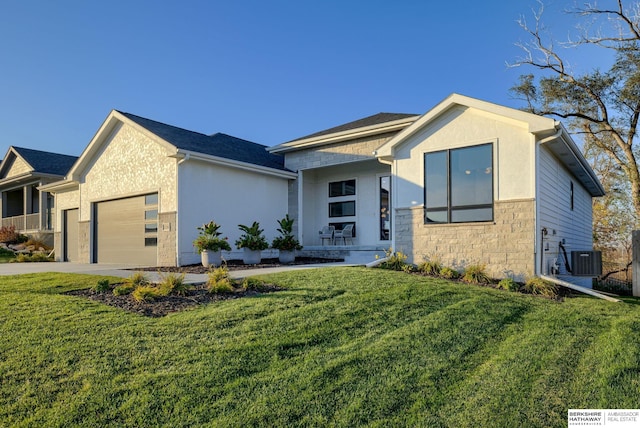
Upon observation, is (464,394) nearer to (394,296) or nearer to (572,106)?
(394,296)

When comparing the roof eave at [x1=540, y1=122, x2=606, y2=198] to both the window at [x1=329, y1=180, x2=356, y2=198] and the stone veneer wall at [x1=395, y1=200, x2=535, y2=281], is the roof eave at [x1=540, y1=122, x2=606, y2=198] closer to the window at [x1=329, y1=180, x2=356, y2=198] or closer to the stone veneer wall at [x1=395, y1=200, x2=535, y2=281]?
the stone veneer wall at [x1=395, y1=200, x2=535, y2=281]

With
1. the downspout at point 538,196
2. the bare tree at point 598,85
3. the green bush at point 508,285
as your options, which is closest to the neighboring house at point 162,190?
the green bush at point 508,285

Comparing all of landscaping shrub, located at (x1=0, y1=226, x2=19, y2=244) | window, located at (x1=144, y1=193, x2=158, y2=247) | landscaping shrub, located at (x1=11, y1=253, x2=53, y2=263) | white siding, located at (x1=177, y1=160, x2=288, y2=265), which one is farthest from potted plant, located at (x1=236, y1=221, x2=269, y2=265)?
landscaping shrub, located at (x1=0, y1=226, x2=19, y2=244)

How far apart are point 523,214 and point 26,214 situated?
25185 millimetres

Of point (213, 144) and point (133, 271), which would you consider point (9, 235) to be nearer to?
point (213, 144)

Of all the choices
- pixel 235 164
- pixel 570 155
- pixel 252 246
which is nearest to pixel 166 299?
pixel 252 246

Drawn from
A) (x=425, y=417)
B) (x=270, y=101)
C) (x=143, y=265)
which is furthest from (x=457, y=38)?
(x=425, y=417)

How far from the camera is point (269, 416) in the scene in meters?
2.98

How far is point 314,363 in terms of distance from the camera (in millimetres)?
3842

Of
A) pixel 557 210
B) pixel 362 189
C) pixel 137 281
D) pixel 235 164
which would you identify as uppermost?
pixel 235 164

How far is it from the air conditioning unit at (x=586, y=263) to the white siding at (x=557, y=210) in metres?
0.31

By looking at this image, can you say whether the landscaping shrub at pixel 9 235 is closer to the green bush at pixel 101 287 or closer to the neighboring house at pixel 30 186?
the neighboring house at pixel 30 186

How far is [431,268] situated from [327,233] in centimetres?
653

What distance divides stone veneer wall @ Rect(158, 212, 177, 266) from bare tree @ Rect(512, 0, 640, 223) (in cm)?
1855
